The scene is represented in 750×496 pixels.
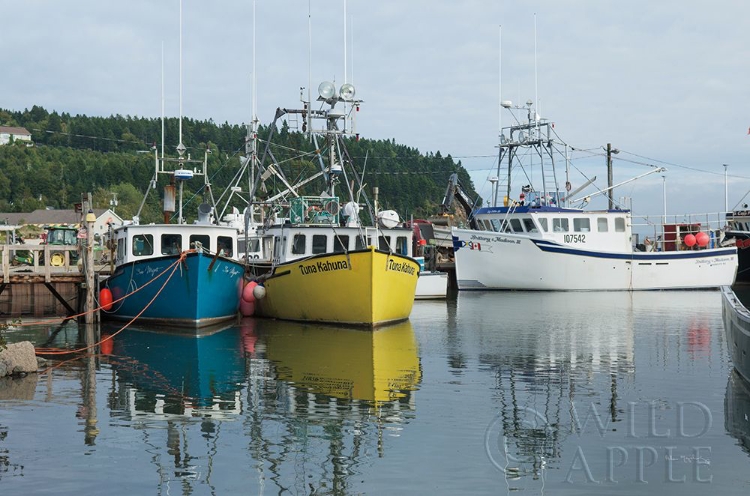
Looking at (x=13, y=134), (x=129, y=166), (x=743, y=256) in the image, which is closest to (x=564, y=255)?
(x=743, y=256)

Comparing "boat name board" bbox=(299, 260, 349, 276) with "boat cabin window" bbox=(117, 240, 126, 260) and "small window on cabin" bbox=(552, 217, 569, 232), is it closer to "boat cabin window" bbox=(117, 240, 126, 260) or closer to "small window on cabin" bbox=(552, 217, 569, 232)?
"boat cabin window" bbox=(117, 240, 126, 260)

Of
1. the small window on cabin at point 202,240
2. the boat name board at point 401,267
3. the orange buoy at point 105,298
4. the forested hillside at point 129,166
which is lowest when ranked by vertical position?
the orange buoy at point 105,298

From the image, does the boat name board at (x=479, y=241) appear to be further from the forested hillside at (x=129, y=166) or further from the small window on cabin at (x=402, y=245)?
the forested hillside at (x=129, y=166)

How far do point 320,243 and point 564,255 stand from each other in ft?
55.5

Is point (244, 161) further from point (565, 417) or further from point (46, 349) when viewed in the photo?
point (565, 417)

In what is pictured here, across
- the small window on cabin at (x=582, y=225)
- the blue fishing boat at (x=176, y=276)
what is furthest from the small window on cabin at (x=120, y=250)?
the small window on cabin at (x=582, y=225)

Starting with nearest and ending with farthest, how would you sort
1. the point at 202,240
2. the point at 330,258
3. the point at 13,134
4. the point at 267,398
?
the point at 267,398
the point at 330,258
the point at 202,240
the point at 13,134

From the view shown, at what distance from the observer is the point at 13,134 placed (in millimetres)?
168000

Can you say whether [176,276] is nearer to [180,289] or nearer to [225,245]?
[180,289]

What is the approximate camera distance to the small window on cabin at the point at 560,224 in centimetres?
4056

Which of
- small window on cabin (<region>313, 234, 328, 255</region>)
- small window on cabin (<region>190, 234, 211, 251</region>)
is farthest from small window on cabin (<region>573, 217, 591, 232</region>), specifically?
small window on cabin (<region>190, 234, 211, 251</region>)

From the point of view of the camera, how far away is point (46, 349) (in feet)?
66.6

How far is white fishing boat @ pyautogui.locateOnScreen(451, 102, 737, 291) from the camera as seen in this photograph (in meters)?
40.5

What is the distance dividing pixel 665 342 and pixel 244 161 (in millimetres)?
17600
